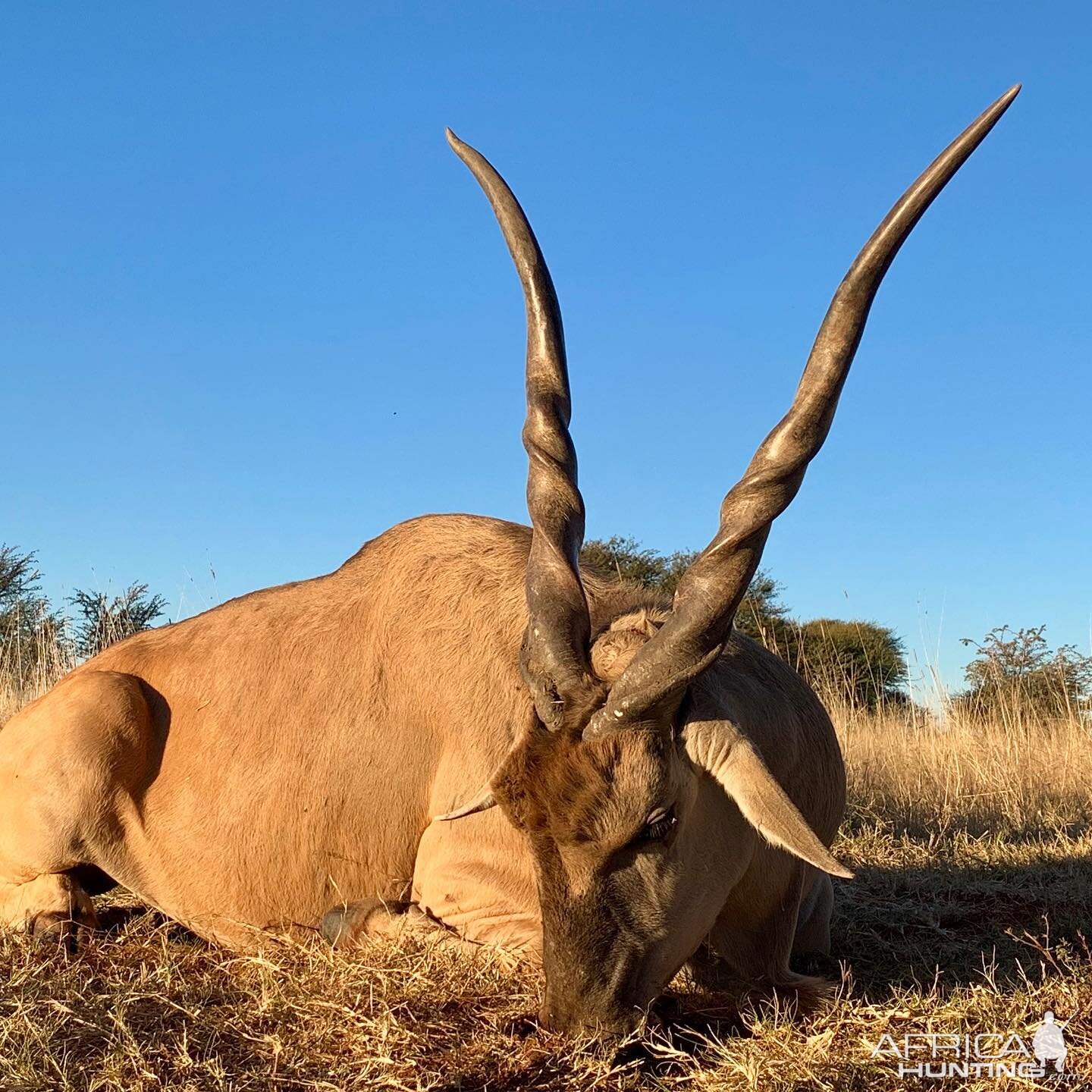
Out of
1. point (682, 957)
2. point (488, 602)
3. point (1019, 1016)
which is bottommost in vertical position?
point (1019, 1016)

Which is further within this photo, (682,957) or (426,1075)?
(682,957)

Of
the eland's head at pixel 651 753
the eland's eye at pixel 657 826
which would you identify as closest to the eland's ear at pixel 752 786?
the eland's head at pixel 651 753

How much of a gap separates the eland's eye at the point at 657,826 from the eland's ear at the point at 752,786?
0.20 meters

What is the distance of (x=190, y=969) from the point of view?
4695 millimetres

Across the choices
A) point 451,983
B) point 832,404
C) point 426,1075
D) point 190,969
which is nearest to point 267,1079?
point 426,1075

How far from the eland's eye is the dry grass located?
57 cm

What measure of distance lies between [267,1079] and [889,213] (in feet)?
9.86

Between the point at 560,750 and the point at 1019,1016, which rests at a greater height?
the point at 560,750

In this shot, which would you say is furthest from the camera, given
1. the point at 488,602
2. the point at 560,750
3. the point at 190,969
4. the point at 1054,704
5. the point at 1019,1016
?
the point at 1054,704

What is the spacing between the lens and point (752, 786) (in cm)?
352

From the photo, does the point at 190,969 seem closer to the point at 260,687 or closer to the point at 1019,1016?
the point at 260,687

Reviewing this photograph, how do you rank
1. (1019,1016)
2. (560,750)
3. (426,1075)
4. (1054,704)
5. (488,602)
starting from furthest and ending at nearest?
(1054,704) → (488,602) → (1019,1016) → (560,750) → (426,1075)

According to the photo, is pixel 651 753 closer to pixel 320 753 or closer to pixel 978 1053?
pixel 978 1053

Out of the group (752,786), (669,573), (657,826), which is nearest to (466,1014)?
(657,826)
